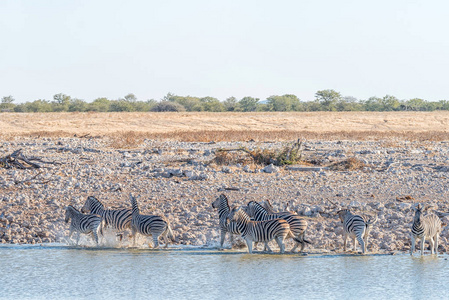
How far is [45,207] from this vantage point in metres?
10.7

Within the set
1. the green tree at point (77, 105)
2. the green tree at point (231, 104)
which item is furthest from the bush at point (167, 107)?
the green tree at point (77, 105)

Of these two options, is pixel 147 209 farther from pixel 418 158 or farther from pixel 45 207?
pixel 418 158

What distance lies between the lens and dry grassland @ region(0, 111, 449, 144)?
94.8 feet

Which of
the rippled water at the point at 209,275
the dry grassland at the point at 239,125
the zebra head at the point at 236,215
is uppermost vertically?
the dry grassland at the point at 239,125

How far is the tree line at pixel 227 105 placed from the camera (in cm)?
5303

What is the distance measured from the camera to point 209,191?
11852 mm

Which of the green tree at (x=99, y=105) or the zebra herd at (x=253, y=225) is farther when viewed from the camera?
the green tree at (x=99, y=105)

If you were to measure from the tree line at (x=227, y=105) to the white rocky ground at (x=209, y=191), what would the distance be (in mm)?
36244

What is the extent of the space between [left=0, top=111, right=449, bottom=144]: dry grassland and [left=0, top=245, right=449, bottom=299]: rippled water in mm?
18074

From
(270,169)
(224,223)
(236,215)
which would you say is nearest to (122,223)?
(224,223)

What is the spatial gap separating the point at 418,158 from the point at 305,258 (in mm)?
9994

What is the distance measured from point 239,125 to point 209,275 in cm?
2847

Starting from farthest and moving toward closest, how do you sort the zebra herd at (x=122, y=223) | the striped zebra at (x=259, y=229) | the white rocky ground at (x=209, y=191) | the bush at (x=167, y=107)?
the bush at (x=167, y=107)
the white rocky ground at (x=209, y=191)
the zebra herd at (x=122, y=223)
the striped zebra at (x=259, y=229)

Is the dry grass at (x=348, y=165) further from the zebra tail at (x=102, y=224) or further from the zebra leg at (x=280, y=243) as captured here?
the zebra tail at (x=102, y=224)
